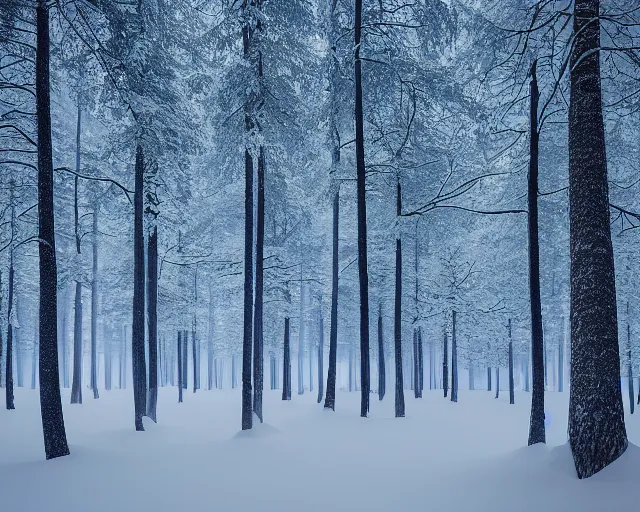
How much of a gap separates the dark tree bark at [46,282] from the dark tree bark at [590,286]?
8.90 m

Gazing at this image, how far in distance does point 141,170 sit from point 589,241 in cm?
1196

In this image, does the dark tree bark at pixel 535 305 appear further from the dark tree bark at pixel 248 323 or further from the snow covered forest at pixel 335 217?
the dark tree bark at pixel 248 323

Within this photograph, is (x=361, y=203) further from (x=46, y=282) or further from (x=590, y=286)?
(x=46, y=282)

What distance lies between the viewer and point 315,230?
29281 mm

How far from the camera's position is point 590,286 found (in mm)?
6211

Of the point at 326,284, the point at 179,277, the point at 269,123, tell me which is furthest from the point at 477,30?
the point at 179,277

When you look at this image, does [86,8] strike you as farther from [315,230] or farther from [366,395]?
[315,230]

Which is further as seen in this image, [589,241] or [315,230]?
[315,230]

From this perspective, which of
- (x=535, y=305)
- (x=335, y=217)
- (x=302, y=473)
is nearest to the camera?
(x=302, y=473)

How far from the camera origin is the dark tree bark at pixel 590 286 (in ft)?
19.4

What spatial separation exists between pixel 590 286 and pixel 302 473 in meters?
5.58

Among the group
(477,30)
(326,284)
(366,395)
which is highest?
(477,30)

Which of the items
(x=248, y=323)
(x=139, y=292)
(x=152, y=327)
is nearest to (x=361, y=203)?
(x=248, y=323)

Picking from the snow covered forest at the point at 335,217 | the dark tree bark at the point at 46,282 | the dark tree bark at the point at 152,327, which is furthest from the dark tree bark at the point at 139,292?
the dark tree bark at the point at 46,282
